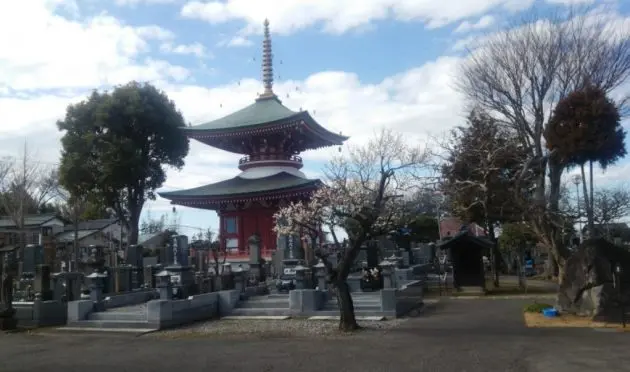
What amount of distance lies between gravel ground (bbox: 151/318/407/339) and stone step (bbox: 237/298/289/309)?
1526mm

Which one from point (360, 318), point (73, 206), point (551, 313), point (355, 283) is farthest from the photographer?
point (73, 206)

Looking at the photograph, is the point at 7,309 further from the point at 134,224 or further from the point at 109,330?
the point at 134,224

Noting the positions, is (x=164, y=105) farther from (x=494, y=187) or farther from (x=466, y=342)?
(x=466, y=342)

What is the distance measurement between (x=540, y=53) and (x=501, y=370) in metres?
20.0

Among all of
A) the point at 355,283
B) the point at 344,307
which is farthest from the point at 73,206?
the point at 344,307

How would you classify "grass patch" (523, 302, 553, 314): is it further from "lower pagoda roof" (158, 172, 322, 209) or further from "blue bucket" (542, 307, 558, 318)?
"lower pagoda roof" (158, 172, 322, 209)

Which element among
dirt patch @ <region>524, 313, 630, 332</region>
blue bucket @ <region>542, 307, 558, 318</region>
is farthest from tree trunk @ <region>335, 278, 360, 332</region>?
blue bucket @ <region>542, 307, 558, 318</region>

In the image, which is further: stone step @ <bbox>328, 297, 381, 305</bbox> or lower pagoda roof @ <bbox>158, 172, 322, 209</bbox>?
lower pagoda roof @ <bbox>158, 172, 322, 209</bbox>

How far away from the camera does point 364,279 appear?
2428cm

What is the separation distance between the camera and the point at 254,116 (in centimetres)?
3944

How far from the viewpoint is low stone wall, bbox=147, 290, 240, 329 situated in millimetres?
17359

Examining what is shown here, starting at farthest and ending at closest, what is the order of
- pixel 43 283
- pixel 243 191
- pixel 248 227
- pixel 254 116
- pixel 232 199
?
pixel 254 116, pixel 248 227, pixel 232 199, pixel 243 191, pixel 43 283

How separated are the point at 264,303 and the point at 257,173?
19.2m

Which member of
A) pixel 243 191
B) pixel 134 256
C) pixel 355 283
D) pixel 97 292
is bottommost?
pixel 355 283
